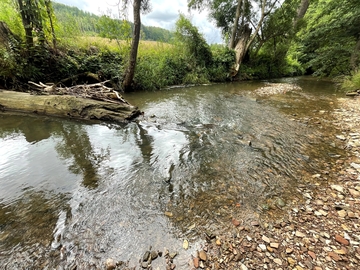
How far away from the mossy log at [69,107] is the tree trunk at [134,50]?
12.1ft

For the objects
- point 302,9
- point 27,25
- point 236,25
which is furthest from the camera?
point 302,9

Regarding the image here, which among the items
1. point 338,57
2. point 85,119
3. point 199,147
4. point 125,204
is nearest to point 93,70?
point 85,119

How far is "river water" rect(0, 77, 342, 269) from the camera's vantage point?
5.45 ft

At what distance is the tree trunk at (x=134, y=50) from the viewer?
690 cm

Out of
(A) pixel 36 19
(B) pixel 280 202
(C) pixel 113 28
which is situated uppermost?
(A) pixel 36 19

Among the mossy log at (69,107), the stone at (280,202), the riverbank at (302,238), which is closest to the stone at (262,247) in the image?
the riverbank at (302,238)

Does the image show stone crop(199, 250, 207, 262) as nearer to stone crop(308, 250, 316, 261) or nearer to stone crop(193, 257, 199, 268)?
stone crop(193, 257, 199, 268)

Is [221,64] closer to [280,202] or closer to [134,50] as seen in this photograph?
[134,50]

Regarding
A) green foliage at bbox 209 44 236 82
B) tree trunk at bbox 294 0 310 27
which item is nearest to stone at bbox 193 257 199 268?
green foliage at bbox 209 44 236 82

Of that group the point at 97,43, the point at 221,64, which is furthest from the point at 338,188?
the point at 221,64

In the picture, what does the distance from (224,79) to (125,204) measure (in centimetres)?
1272

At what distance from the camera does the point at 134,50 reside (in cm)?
766

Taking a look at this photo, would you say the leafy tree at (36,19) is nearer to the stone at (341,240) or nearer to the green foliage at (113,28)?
the green foliage at (113,28)

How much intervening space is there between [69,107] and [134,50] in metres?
4.34
